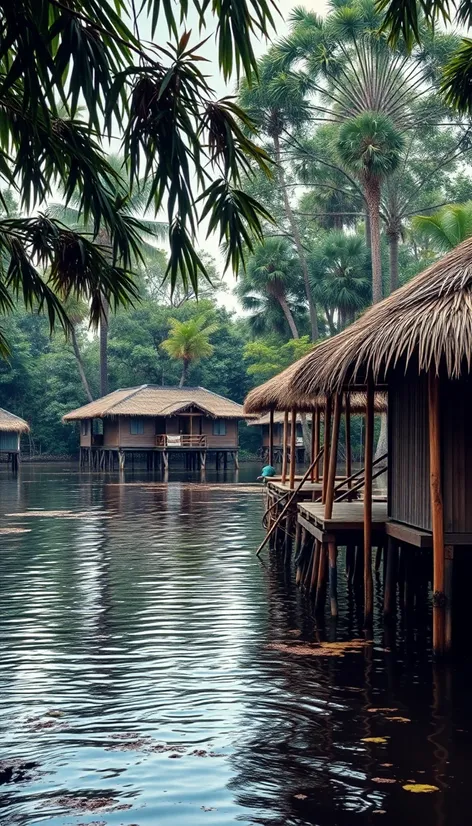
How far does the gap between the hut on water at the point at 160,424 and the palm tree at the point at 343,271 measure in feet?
27.4

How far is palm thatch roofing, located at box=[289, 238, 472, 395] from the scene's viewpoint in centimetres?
932

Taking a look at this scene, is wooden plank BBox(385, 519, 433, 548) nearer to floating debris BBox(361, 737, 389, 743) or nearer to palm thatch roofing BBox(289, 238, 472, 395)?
palm thatch roofing BBox(289, 238, 472, 395)

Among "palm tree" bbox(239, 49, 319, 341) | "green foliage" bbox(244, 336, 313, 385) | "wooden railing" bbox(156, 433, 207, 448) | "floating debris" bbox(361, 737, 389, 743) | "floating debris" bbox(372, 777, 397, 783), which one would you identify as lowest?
"floating debris" bbox(372, 777, 397, 783)

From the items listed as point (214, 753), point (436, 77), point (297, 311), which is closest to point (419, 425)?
point (214, 753)

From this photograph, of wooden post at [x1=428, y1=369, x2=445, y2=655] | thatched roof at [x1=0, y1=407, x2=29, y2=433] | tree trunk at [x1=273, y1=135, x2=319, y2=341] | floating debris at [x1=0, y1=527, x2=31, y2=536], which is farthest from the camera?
thatched roof at [x1=0, y1=407, x2=29, y2=433]

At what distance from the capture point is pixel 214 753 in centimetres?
731

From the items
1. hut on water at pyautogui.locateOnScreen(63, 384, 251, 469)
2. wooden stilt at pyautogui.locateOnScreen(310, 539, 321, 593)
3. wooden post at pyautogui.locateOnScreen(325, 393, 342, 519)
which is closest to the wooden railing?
hut on water at pyautogui.locateOnScreen(63, 384, 251, 469)

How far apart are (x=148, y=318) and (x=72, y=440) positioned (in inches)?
367

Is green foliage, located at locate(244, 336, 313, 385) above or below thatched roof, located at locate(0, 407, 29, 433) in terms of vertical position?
above

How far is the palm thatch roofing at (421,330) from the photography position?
932 centimetres

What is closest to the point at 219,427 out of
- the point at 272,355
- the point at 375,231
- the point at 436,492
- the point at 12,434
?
the point at 272,355

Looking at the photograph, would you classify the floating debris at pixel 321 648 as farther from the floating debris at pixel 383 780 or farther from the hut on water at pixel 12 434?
the hut on water at pixel 12 434

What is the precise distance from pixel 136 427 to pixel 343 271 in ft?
43.9

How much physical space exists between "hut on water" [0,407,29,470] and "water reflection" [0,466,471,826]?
3545 cm
